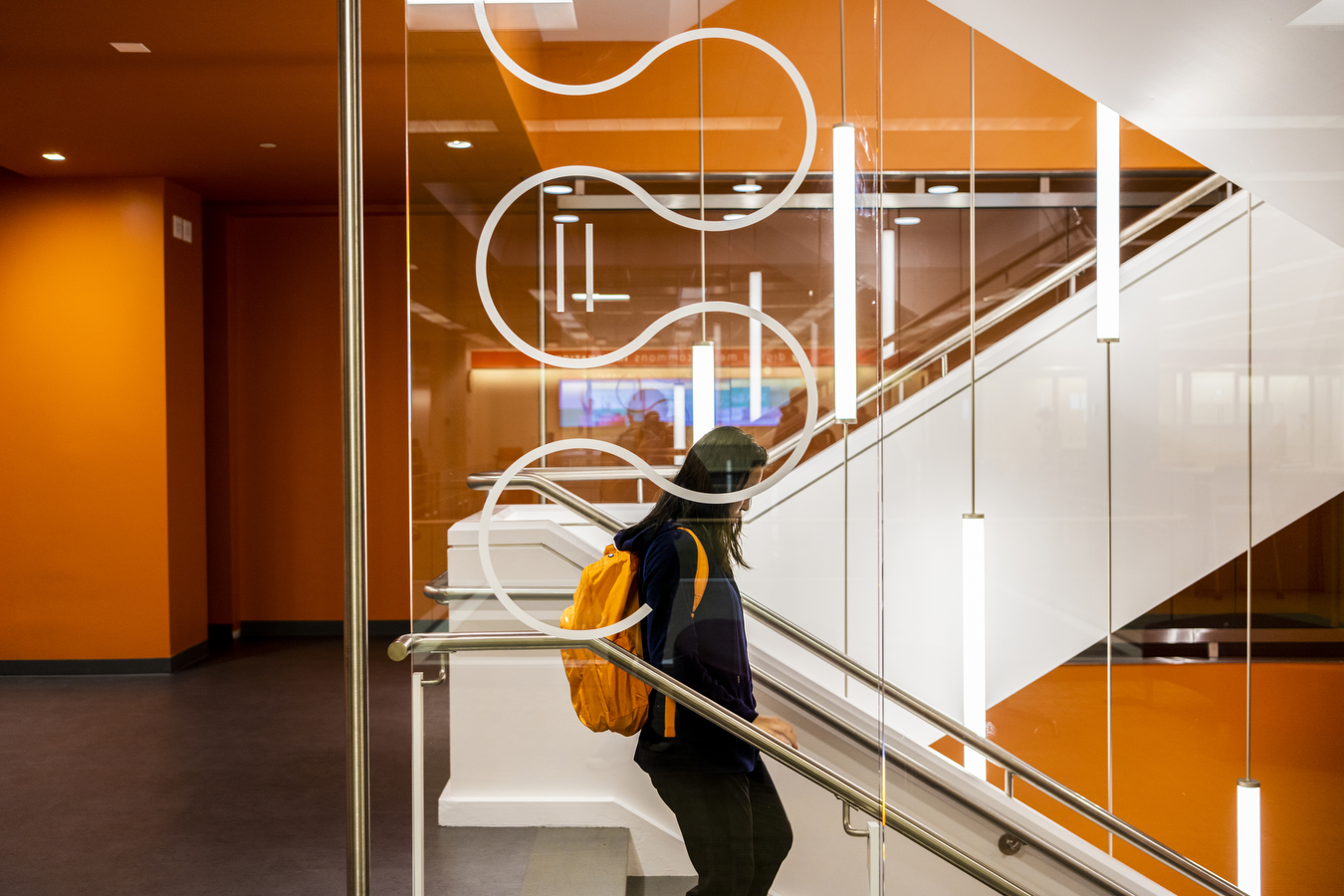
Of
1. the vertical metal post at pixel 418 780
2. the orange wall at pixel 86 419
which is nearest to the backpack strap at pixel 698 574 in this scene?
the vertical metal post at pixel 418 780

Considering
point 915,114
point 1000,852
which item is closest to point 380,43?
point 915,114

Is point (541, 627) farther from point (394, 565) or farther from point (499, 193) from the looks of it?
point (394, 565)

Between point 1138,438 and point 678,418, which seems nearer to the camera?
point 678,418

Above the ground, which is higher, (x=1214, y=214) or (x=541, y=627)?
(x=1214, y=214)

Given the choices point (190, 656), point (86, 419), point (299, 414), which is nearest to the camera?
point (86, 419)

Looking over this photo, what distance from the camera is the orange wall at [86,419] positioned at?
557cm

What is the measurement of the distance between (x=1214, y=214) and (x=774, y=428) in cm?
265

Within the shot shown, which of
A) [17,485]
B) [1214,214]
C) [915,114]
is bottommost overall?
[17,485]

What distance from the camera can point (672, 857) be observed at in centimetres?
160

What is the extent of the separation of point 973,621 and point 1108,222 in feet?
4.46

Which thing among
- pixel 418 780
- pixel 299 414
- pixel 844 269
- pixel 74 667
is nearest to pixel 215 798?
pixel 418 780

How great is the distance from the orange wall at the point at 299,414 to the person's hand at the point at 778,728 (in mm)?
5607

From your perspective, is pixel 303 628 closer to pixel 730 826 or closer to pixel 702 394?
pixel 730 826

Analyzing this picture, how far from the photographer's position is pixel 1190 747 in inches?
134
